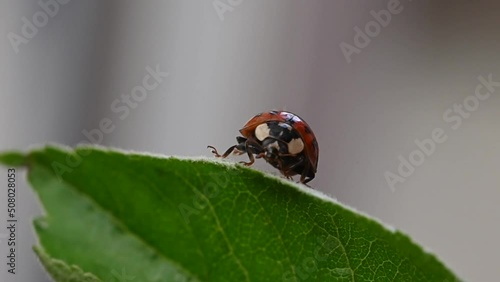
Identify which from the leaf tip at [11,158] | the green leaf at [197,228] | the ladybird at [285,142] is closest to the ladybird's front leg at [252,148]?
the ladybird at [285,142]

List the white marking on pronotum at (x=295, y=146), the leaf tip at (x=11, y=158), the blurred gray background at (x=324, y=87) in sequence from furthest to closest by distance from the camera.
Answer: the blurred gray background at (x=324, y=87), the white marking on pronotum at (x=295, y=146), the leaf tip at (x=11, y=158)

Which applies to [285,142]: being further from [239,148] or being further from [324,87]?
[324,87]

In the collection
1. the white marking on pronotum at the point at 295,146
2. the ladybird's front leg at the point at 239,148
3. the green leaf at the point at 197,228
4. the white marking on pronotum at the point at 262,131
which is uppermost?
the green leaf at the point at 197,228

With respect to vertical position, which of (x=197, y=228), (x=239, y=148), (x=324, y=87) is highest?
(x=197, y=228)

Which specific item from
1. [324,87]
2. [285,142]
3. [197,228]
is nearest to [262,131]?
[285,142]

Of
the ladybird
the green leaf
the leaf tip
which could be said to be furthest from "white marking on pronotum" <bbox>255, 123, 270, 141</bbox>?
A: the leaf tip

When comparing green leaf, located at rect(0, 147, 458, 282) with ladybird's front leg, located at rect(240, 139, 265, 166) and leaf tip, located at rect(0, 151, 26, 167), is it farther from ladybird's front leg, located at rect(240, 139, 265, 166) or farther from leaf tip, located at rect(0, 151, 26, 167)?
ladybird's front leg, located at rect(240, 139, 265, 166)

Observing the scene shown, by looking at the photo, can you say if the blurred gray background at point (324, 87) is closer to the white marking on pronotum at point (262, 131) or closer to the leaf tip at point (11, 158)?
the white marking on pronotum at point (262, 131)

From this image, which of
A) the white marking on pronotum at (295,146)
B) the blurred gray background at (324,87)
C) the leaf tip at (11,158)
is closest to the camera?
the leaf tip at (11,158)
